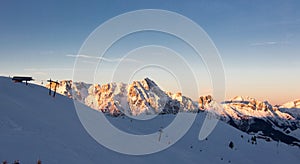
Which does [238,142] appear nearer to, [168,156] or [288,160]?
[288,160]

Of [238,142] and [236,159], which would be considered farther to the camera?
[238,142]

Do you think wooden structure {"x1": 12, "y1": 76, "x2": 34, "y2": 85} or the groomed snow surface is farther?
wooden structure {"x1": 12, "y1": 76, "x2": 34, "y2": 85}

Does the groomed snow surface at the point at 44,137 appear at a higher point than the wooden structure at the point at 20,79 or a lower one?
lower

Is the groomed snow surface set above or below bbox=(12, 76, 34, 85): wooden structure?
below

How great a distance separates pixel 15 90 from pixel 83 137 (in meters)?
11.6

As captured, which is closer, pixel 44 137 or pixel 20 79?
pixel 44 137

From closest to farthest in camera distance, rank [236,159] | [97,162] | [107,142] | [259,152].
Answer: [97,162] < [107,142] < [236,159] < [259,152]

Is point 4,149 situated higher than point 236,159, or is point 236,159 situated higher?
point 4,149

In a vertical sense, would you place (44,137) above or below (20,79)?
below

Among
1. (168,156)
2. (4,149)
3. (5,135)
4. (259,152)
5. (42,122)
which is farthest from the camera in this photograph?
(259,152)

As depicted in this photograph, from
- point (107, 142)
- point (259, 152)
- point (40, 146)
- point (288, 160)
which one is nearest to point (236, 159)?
point (259, 152)

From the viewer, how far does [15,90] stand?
94.4 ft

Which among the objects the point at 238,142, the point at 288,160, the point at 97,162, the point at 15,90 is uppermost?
the point at 15,90

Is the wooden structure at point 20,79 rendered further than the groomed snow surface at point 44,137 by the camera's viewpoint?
Yes
